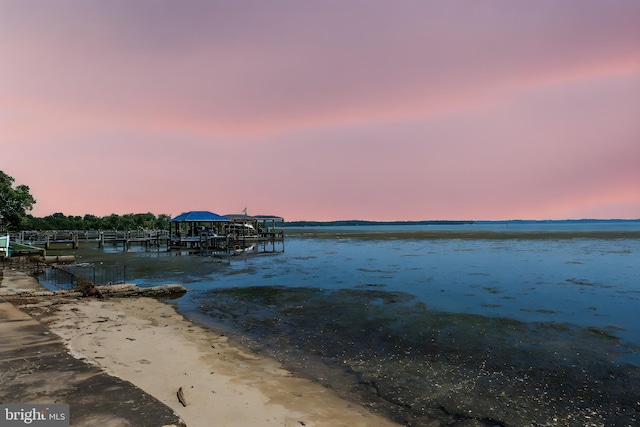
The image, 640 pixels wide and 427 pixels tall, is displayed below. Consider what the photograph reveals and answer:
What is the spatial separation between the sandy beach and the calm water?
3.27ft

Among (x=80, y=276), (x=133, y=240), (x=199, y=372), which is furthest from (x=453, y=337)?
(x=133, y=240)

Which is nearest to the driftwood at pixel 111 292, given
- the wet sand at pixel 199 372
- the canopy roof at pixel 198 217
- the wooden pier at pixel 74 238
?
the wet sand at pixel 199 372

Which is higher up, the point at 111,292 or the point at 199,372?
the point at 111,292

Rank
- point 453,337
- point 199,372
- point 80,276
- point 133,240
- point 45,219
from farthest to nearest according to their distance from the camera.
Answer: point 45,219 → point 133,240 → point 80,276 → point 453,337 → point 199,372

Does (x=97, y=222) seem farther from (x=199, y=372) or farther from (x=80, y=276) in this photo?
(x=199, y=372)

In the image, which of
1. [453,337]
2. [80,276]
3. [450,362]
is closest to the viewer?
[450,362]

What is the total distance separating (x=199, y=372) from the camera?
29.5ft

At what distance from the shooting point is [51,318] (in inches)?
522

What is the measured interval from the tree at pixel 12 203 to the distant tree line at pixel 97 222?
104ft

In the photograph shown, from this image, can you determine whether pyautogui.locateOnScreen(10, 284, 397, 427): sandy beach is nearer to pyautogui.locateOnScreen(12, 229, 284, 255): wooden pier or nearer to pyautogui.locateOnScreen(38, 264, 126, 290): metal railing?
pyautogui.locateOnScreen(38, 264, 126, 290): metal railing

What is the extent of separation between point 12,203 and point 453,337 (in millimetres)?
63346

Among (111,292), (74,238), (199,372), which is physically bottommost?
(199,372)

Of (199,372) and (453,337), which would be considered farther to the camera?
(453,337)

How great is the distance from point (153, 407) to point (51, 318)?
1010cm
